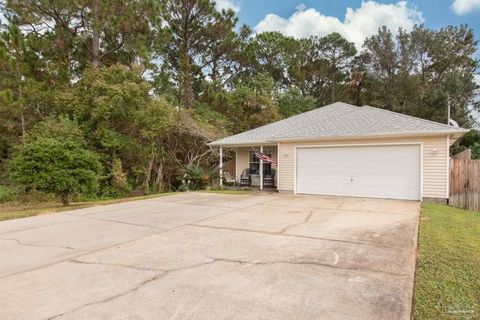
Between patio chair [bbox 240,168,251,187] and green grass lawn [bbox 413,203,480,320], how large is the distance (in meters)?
9.84

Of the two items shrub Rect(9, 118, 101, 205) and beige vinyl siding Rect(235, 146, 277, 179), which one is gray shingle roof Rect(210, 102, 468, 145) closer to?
beige vinyl siding Rect(235, 146, 277, 179)

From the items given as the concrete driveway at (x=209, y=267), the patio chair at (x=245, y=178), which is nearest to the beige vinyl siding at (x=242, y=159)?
the patio chair at (x=245, y=178)

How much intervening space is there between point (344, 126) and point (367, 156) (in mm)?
1794

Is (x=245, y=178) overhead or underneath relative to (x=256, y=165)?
underneath

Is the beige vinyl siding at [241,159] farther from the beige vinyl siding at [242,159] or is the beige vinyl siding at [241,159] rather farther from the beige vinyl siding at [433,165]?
the beige vinyl siding at [433,165]

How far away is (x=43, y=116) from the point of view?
16609 millimetres

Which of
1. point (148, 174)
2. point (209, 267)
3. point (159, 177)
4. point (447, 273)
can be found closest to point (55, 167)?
point (148, 174)

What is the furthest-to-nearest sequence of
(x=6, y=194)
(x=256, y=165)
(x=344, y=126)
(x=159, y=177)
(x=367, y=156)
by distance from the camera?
(x=159, y=177) → (x=256, y=165) → (x=6, y=194) → (x=344, y=126) → (x=367, y=156)

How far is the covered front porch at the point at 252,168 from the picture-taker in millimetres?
15414

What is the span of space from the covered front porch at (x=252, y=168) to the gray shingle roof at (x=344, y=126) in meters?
0.87

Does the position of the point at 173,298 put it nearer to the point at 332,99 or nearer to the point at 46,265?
the point at 46,265

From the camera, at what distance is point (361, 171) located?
1170 centimetres

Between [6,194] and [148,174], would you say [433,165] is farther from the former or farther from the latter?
[6,194]

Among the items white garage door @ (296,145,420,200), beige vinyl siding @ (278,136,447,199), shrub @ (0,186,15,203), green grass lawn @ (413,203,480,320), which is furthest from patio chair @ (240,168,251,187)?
shrub @ (0,186,15,203)
